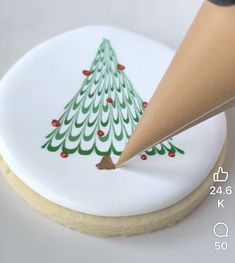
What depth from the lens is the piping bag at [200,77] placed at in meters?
0.74

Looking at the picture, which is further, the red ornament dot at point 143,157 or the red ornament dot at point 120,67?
the red ornament dot at point 120,67

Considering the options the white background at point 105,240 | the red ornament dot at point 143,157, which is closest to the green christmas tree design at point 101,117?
the red ornament dot at point 143,157

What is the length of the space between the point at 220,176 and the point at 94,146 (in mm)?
252

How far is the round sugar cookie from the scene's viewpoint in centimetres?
96

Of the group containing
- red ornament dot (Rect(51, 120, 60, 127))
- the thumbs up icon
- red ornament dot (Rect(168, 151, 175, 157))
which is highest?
the thumbs up icon

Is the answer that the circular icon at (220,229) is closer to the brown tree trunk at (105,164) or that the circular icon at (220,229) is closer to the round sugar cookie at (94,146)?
the round sugar cookie at (94,146)

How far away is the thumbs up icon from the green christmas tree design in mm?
87

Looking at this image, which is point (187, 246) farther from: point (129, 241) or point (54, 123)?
point (54, 123)

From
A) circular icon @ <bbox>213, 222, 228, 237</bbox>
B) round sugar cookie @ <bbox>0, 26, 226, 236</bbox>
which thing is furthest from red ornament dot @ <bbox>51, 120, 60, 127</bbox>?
circular icon @ <bbox>213, 222, 228, 237</bbox>

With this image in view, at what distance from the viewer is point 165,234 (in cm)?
100

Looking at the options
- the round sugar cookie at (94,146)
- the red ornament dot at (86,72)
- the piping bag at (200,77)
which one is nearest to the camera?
the piping bag at (200,77)

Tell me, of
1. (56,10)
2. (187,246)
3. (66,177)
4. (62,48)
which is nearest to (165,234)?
(187,246)

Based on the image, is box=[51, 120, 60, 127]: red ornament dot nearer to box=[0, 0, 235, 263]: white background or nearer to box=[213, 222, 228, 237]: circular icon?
box=[0, 0, 235, 263]: white background

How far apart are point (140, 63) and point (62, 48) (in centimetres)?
16
